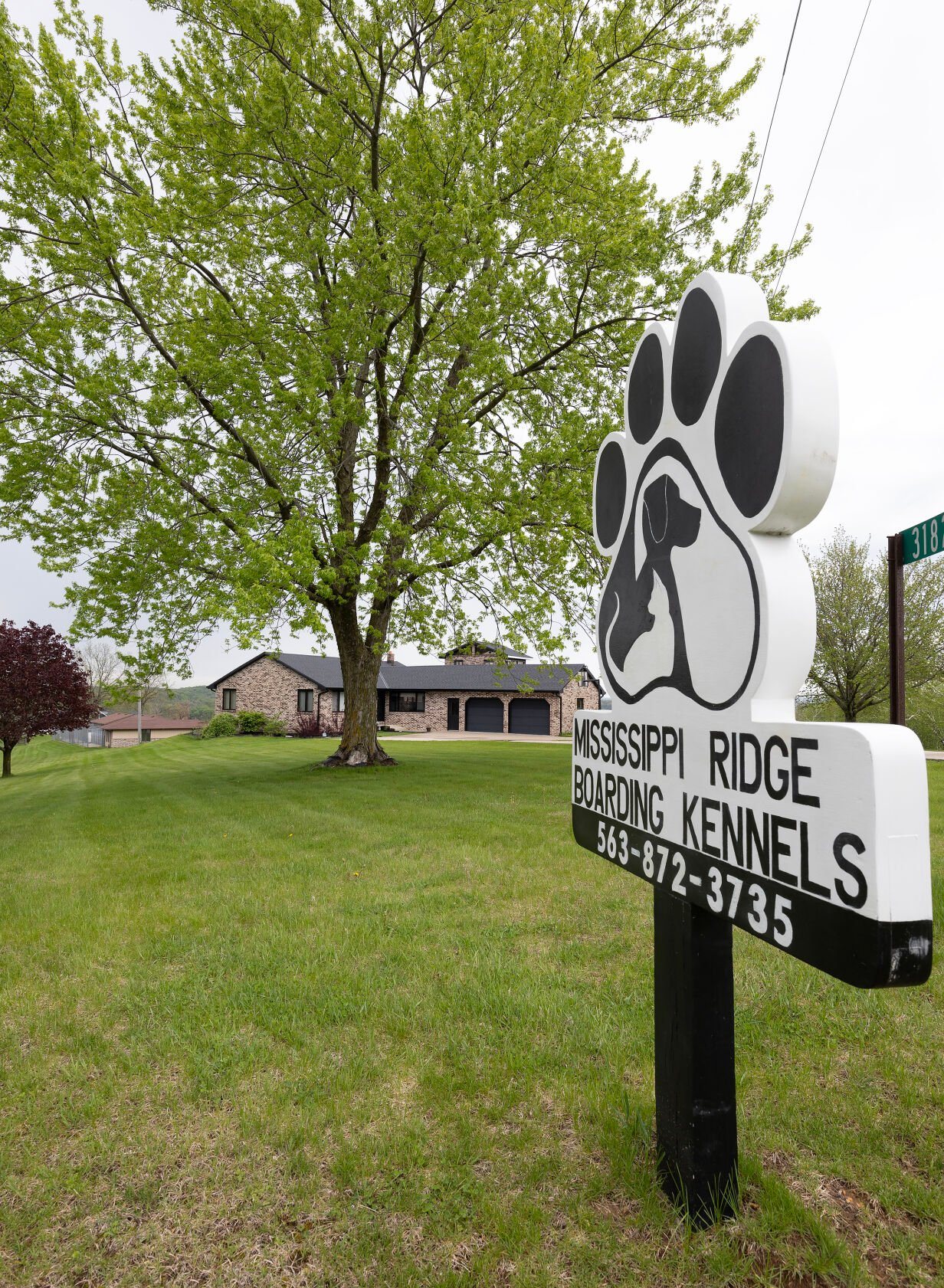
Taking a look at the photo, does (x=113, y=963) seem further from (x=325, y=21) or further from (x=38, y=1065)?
(x=325, y=21)

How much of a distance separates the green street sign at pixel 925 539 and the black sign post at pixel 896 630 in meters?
0.30

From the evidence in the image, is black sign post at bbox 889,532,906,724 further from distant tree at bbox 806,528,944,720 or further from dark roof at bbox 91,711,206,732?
dark roof at bbox 91,711,206,732

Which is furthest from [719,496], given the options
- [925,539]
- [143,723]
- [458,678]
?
[143,723]

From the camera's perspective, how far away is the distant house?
54188mm

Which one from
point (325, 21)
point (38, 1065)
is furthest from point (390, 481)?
point (38, 1065)

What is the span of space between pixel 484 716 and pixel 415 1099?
41.0 m

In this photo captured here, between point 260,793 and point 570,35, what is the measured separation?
52.0 feet

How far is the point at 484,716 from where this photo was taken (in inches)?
1735

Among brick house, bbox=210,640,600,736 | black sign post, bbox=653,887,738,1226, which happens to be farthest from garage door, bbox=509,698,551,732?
black sign post, bbox=653,887,738,1226

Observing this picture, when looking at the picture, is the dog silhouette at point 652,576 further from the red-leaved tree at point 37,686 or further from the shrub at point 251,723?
the shrub at point 251,723

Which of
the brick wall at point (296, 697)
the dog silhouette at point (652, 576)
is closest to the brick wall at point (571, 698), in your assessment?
the brick wall at point (296, 697)

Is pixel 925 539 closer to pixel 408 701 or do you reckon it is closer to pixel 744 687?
pixel 744 687

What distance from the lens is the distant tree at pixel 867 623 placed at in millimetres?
27578

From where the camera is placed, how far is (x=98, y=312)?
13.4 m
